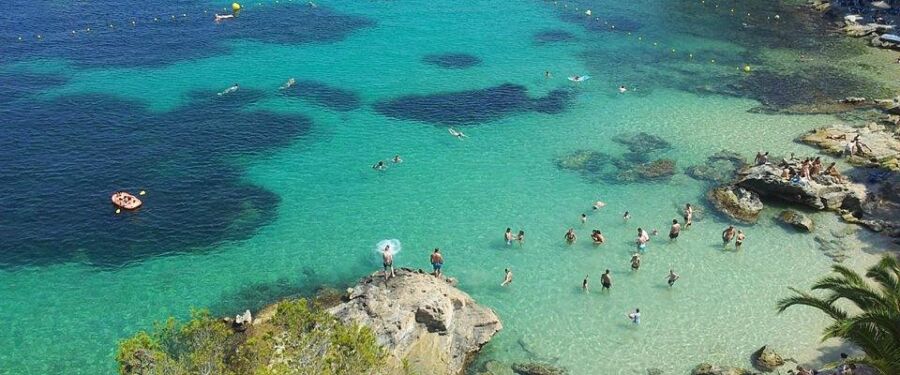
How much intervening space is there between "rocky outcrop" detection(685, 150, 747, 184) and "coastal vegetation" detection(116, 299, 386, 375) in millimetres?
27849

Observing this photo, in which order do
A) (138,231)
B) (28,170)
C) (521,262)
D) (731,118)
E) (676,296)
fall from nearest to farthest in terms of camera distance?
(676,296) < (521,262) < (138,231) < (28,170) < (731,118)

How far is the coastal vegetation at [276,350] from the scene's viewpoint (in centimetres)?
1680

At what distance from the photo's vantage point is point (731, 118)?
47.0 meters

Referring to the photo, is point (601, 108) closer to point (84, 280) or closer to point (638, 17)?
point (638, 17)

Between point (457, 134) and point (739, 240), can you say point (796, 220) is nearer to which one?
point (739, 240)

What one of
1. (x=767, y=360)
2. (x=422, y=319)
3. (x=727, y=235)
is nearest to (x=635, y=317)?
(x=767, y=360)

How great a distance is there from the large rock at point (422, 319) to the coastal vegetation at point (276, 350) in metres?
4.76

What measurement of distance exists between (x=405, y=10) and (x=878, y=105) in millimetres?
48204

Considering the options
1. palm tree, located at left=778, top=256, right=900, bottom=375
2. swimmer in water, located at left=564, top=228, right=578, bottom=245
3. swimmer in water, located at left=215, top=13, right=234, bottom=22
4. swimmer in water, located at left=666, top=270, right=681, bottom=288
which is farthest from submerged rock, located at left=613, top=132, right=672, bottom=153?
swimmer in water, located at left=215, top=13, right=234, bottom=22

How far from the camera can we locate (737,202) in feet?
118

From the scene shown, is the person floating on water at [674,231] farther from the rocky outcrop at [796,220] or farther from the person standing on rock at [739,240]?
the rocky outcrop at [796,220]

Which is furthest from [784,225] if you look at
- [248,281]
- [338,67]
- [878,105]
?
[338,67]

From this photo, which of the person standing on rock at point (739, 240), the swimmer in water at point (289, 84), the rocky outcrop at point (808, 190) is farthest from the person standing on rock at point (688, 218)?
the swimmer in water at point (289, 84)

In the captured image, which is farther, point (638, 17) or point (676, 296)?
point (638, 17)
